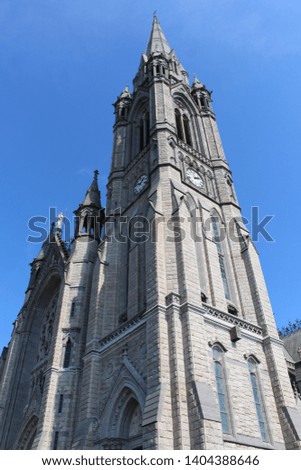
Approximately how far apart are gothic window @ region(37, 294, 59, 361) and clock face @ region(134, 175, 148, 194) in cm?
1058

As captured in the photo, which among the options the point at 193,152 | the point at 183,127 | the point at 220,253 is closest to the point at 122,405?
the point at 220,253

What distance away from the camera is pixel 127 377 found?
17.3m

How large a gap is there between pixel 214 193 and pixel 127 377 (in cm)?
1460

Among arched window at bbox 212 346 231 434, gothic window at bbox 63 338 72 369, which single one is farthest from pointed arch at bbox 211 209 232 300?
gothic window at bbox 63 338 72 369

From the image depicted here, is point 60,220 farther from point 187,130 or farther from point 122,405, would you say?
point 122,405

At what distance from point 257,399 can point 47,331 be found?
16.8m

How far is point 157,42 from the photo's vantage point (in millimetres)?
43750

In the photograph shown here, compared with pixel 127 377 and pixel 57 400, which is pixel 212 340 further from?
pixel 57 400

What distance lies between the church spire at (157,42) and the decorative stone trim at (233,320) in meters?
32.5

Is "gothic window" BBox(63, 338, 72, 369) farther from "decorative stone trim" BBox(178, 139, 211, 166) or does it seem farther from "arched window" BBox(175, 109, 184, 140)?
"arched window" BBox(175, 109, 184, 140)

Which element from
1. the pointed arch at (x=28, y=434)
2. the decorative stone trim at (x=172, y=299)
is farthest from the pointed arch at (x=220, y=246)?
the pointed arch at (x=28, y=434)

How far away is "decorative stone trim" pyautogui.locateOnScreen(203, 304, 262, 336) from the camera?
18016mm

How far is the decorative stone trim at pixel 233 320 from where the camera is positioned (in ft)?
59.1

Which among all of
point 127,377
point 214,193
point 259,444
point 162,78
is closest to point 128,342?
point 127,377
